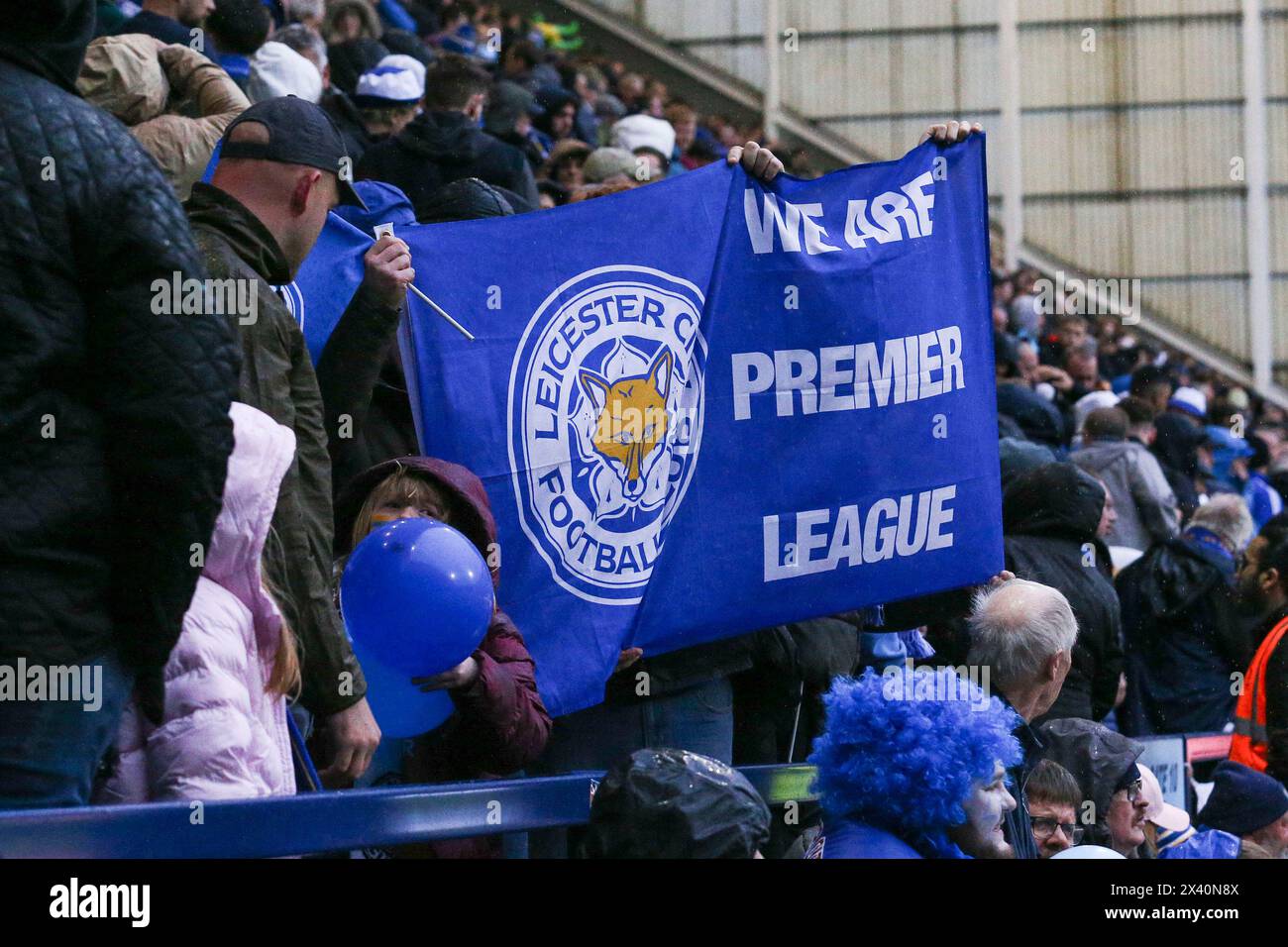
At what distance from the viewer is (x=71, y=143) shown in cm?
231

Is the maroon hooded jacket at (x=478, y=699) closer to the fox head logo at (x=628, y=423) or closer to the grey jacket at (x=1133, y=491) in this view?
the fox head logo at (x=628, y=423)

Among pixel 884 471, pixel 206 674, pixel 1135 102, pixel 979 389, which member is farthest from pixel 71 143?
pixel 1135 102

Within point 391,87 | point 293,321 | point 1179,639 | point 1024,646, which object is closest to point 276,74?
point 391,87

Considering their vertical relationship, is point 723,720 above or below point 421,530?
below

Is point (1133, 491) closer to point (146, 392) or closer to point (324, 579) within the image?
point (324, 579)

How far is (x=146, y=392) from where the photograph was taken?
2291mm

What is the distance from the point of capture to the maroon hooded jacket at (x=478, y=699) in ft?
10.7

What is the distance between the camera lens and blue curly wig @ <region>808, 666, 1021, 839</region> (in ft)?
9.11

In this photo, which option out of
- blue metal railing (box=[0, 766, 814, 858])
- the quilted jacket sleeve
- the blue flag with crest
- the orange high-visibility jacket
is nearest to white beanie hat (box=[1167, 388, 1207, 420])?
the orange high-visibility jacket

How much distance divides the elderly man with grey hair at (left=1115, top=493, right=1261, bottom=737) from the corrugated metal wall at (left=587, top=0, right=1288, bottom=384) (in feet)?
45.0

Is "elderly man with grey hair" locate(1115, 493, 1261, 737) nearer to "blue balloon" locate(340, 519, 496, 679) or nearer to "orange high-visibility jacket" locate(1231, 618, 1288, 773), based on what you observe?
"orange high-visibility jacket" locate(1231, 618, 1288, 773)

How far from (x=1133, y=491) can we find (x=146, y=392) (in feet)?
19.8
